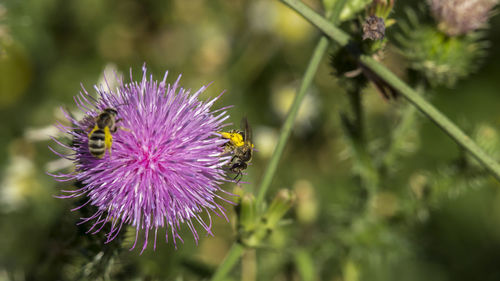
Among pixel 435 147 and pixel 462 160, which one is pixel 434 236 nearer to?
pixel 435 147

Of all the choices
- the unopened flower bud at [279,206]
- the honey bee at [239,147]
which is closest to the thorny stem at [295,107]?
Answer: the unopened flower bud at [279,206]

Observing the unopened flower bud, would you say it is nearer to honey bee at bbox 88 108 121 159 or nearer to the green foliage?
honey bee at bbox 88 108 121 159

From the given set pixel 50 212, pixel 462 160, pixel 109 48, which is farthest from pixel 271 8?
pixel 50 212

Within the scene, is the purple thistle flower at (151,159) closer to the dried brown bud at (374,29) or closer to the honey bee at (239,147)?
the honey bee at (239,147)

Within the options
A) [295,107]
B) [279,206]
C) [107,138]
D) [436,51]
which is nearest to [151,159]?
[107,138]

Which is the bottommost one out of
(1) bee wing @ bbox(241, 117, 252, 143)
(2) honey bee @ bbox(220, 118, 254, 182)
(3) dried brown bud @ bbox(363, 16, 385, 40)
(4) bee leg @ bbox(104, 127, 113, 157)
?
(4) bee leg @ bbox(104, 127, 113, 157)

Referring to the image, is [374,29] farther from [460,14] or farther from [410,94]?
[460,14]

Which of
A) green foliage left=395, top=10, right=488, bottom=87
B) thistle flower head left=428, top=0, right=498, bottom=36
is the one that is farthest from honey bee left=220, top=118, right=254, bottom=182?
thistle flower head left=428, top=0, right=498, bottom=36
